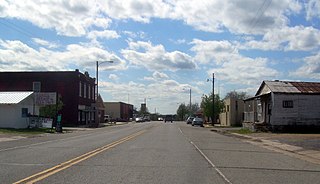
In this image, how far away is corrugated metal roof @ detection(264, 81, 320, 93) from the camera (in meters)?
42.6

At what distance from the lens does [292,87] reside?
144ft

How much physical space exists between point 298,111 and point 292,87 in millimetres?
3165

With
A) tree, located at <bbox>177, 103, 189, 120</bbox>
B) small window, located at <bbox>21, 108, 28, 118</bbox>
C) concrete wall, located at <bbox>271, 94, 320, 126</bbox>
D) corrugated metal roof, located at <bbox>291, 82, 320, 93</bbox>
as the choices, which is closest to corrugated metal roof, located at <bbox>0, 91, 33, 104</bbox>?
small window, located at <bbox>21, 108, 28, 118</bbox>

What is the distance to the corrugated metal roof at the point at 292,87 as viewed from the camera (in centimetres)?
4256

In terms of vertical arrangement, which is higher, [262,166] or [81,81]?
[81,81]

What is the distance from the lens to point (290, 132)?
4119 centimetres

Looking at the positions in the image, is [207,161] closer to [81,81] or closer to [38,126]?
[38,126]

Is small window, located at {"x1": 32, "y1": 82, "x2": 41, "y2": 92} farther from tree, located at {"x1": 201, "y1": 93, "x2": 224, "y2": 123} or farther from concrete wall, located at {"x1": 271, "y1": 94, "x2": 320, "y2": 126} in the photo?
concrete wall, located at {"x1": 271, "y1": 94, "x2": 320, "y2": 126}

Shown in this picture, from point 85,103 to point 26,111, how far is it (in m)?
25.6

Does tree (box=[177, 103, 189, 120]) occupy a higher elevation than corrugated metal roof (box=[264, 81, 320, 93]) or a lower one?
lower

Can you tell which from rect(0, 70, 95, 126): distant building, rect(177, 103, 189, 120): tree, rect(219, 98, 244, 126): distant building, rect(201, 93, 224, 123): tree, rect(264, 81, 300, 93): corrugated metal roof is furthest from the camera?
rect(177, 103, 189, 120): tree

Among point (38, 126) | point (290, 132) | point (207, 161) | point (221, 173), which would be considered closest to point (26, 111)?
point (38, 126)

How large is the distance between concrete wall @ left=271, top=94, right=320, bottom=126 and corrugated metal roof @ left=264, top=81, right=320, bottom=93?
875mm

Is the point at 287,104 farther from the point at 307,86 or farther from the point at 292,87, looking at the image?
the point at 307,86
